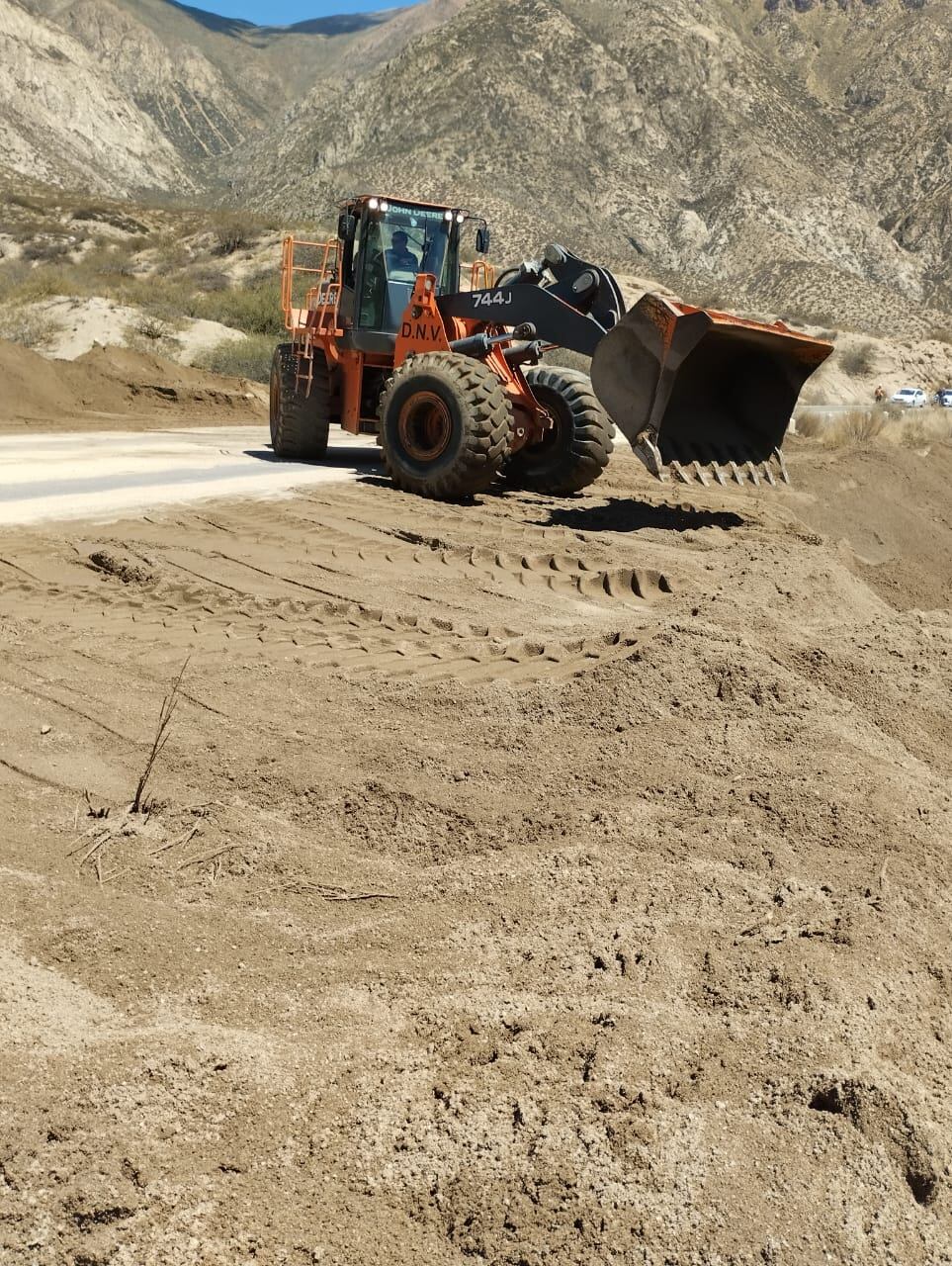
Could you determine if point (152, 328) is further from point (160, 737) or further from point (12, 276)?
point (160, 737)

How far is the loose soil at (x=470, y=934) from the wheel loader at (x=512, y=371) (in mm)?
3161

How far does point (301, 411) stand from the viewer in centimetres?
1255

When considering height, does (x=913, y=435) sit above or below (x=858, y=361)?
below

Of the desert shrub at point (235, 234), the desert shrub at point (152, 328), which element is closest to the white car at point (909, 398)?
the desert shrub at point (152, 328)

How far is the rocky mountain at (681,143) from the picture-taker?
5253 centimetres

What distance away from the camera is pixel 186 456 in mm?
12641

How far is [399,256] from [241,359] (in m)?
14.0

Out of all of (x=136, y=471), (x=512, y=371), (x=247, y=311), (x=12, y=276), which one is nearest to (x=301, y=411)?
(x=136, y=471)

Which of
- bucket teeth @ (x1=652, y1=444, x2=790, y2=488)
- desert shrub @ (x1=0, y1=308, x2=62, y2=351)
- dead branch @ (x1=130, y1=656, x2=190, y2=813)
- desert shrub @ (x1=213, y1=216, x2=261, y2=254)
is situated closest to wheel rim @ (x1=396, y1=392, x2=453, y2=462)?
bucket teeth @ (x1=652, y1=444, x2=790, y2=488)

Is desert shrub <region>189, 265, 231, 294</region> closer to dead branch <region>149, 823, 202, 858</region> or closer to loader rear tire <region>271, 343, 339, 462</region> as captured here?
loader rear tire <region>271, 343, 339, 462</region>

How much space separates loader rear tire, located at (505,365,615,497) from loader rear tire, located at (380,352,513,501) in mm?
719

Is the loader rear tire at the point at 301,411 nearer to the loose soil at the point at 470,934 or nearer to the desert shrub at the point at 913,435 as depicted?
the loose soil at the point at 470,934

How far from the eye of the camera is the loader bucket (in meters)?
8.69

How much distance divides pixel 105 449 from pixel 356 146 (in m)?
53.2
